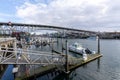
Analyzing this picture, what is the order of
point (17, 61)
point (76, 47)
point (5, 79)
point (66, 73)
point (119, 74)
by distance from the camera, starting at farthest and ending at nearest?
point (76, 47) < point (119, 74) < point (66, 73) < point (5, 79) < point (17, 61)

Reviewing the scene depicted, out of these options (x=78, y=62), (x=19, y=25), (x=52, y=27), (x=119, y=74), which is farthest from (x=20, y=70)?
(x=52, y=27)

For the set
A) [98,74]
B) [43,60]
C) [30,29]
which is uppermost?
[30,29]

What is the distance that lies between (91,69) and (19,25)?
2562 inches

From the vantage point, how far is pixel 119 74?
87.7ft

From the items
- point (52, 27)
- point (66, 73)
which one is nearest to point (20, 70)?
point (66, 73)

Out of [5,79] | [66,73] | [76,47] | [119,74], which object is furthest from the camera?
[76,47]

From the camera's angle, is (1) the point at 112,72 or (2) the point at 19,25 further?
(2) the point at 19,25

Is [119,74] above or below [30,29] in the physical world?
below

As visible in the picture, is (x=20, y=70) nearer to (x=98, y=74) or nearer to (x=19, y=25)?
(x=98, y=74)

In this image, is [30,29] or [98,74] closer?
[98,74]

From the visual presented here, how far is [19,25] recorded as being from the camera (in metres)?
88.6

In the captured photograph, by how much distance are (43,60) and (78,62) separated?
308 inches

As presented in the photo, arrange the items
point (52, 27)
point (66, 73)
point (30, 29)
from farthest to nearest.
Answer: point (52, 27)
point (30, 29)
point (66, 73)

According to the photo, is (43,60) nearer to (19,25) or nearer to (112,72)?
(112,72)
